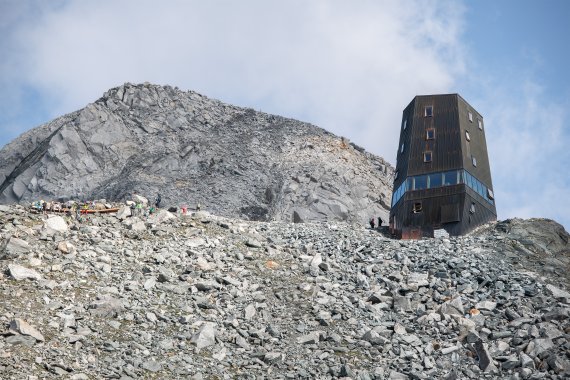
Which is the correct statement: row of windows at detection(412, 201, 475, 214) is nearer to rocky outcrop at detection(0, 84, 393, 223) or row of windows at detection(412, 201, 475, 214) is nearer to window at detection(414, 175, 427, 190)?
window at detection(414, 175, 427, 190)

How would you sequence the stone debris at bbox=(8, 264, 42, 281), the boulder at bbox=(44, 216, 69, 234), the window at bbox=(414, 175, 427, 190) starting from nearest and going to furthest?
1. the stone debris at bbox=(8, 264, 42, 281)
2. the boulder at bbox=(44, 216, 69, 234)
3. the window at bbox=(414, 175, 427, 190)

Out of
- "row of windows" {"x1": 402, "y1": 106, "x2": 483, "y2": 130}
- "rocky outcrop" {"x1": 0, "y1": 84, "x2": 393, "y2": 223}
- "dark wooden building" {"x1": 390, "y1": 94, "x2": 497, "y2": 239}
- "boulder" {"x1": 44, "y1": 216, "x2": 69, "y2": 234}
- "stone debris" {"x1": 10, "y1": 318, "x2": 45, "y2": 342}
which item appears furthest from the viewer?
"rocky outcrop" {"x1": 0, "y1": 84, "x2": 393, "y2": 223}

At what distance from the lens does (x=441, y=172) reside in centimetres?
5466

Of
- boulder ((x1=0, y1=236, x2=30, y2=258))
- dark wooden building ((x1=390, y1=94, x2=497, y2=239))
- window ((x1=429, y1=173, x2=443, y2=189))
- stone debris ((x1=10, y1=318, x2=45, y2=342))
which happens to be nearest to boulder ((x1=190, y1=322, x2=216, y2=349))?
stone debris ((x1=10, y1=318, x2=45, y2=342))

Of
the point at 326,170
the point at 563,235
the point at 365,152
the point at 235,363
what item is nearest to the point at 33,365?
the point at 235,363

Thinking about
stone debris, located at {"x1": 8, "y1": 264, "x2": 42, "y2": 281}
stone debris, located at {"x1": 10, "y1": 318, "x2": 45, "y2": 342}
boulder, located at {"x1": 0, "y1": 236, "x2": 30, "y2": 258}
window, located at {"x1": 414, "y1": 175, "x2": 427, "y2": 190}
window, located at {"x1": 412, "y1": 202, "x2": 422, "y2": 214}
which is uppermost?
window, located at {"x1": 414, "y1": 175, "x2": 427, "y2": 190}

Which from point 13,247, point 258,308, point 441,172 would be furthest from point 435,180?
point 13,247

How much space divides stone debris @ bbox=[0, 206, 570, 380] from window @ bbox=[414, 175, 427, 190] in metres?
10.5

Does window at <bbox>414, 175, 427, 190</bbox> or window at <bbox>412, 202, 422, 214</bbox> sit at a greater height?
window at <bbox>414, 175, 427, 190</bbox>

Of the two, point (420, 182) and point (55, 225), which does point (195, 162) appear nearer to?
point (420, 182)

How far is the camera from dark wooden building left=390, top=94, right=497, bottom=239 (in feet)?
173

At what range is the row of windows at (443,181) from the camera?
53.8 metres

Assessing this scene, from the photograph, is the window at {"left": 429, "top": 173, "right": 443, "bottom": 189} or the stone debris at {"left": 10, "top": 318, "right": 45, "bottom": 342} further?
the window at {"left": 429, "top": 173, "right": 443, "bottom": 189}

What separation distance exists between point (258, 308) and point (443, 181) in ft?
80.2
